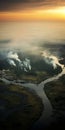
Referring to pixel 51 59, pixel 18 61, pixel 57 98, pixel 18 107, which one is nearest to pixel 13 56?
pixel 18 61

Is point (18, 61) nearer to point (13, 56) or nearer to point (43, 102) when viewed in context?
point (13, 56)

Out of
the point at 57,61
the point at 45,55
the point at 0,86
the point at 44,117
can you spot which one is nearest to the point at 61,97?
the point at 44,117

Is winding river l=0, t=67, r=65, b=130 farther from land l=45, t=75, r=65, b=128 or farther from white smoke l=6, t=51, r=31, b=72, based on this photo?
white smoke l=6, t=51, r=31, b=72

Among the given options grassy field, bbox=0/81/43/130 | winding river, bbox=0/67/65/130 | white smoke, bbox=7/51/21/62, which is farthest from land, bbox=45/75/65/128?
white smoke, bbox=7/51/21/62

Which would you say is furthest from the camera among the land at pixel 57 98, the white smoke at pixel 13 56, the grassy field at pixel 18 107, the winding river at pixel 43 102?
the white smoke at pixel 13 56

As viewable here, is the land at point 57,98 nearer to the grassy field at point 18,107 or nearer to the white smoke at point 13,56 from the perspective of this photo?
the grassy field at point 18,107

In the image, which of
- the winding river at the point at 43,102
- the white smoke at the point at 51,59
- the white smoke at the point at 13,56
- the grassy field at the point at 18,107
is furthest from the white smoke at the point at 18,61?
the grassy field at the point at 18,107
